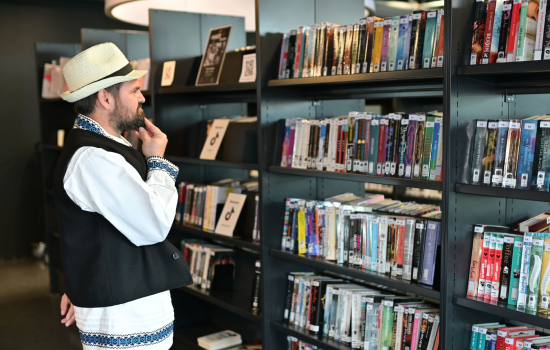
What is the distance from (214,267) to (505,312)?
6.85 ft

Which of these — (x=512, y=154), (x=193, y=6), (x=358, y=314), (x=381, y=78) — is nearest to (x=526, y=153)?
(x=512, y=154)

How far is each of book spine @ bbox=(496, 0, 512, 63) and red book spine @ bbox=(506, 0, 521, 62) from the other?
0.01 m

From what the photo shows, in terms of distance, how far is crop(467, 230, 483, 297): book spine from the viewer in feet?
7.08

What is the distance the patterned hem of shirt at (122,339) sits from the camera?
6.82 feet

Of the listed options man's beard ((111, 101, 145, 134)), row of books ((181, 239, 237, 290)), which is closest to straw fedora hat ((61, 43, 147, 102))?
man's beard ((111, 101, 145, 134))

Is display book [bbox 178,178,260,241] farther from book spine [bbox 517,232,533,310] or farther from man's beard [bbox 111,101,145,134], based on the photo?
book spine [bbox 517,232,533,310]

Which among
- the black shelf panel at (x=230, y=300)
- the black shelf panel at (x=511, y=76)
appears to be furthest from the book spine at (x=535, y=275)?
the black shelf panel at (x=230, y=300)

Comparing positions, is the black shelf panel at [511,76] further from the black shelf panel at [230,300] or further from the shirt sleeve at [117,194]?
the black shelf panel at [230,300]

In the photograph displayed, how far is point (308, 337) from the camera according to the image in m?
2.82

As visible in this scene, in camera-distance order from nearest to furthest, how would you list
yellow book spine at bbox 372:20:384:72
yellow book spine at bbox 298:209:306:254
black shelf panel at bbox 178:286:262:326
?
yellow book spine at bbox 372:20:384:72 < yellow book spine at bbox 298:209:306:254 < black shelf panel at bbox 178:286:262:326

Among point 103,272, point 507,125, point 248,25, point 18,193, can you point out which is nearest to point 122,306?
point 103,272

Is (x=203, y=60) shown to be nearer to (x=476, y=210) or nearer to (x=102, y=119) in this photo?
(x=102, y=119)

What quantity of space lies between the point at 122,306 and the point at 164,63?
7.33 ft

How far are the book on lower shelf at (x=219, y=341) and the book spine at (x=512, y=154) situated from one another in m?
2.29
